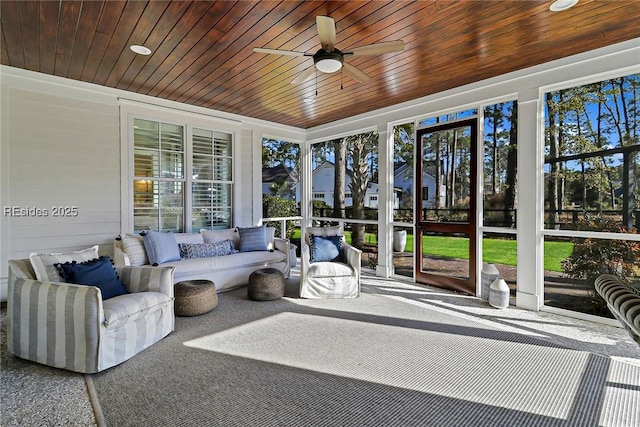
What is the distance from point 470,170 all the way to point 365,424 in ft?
12.3

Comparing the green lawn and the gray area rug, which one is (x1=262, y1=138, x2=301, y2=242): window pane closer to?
the green lawn

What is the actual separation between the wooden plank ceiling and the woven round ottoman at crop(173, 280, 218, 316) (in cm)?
259

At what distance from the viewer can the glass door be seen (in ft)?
14.9

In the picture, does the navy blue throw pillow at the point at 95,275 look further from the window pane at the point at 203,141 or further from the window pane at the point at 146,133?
the window pane at the point at 203,141

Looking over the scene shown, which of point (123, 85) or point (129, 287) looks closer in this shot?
point (129, 287)

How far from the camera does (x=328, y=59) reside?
9.07 ft

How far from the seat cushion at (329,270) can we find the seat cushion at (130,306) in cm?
187

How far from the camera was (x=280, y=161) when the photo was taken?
810 cm

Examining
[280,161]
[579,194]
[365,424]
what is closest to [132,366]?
[365,424]

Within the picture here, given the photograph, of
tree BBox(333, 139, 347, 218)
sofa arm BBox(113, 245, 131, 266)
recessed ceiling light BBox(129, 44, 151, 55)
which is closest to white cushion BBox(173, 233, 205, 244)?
sofa arm BBox(113, 245, 131, 266)

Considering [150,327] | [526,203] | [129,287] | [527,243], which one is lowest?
[150,327]

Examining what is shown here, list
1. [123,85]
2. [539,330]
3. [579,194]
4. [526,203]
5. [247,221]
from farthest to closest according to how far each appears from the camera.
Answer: [247,221], [123,85], [526,203], [579,194], [539,330]

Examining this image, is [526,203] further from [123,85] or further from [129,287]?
[123,85]

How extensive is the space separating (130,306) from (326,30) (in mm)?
2731
